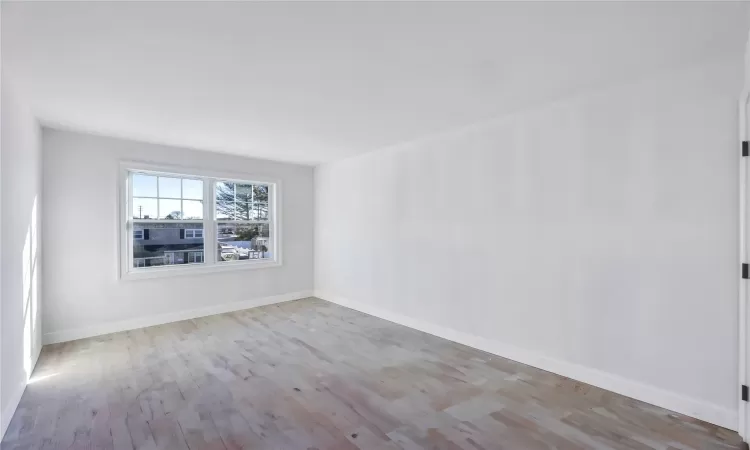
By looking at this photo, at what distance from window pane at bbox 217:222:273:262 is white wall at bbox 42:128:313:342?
0.39 meters

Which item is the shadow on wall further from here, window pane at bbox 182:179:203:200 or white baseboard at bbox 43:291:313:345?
window pane at bbox 182:179:203:200

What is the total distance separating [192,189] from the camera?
5234 mm

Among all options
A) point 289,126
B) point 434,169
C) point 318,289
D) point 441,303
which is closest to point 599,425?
point 441,303

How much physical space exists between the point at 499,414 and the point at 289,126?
3277mm

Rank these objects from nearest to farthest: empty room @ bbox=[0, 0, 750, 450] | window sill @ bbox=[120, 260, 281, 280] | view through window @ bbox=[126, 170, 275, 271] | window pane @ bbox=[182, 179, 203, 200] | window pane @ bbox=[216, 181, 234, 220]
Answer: empty room @ bbox=[0, 0, 750, 450] → window sill @ bbox=[120, 260, 281, 280] → view through window @ bbox=[126, 170, 275, 271] → window pane @ bbox=[182, 179, 203, 200] → window pane @ bbox=[216, 181, 234, 220]

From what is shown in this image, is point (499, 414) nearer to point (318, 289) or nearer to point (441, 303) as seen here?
point (441, 303)

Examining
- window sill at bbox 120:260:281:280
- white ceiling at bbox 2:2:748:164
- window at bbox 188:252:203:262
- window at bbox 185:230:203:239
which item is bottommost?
window sill at bbox 120:260:281:280

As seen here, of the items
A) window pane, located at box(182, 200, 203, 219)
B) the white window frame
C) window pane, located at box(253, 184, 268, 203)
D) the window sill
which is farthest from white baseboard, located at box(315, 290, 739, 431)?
window pane, located at box(182, 200, 203, 219)

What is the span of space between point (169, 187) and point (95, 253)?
119 centimetres

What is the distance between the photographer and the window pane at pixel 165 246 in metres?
4.84

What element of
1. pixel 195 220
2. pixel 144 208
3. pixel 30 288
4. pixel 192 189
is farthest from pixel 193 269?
pixel 30 288

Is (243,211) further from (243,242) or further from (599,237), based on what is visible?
(599,237)

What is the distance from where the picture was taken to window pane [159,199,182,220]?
4969 millimetres

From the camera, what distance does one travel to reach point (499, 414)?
257 centimetres
